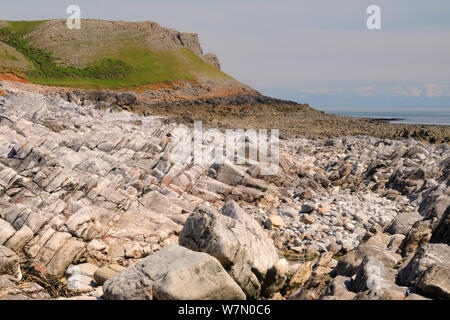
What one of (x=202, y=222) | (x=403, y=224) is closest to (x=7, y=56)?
(x=202, y=222)

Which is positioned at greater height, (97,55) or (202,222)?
(97,55)

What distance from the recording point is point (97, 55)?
10719cm

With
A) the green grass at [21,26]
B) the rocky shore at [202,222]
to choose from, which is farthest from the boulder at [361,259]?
the green grass at [21,26]

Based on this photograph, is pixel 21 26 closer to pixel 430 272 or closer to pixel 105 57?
pixel 105 57

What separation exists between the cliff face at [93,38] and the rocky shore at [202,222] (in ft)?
273

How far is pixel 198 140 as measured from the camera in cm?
2508

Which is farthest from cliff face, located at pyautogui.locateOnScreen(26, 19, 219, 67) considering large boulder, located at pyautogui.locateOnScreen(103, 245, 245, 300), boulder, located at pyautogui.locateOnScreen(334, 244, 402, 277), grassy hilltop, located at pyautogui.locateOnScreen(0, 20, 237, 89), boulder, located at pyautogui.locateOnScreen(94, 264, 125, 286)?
boulder, located at pyautogui.locateOnScreen(334, 244, 402, 277)

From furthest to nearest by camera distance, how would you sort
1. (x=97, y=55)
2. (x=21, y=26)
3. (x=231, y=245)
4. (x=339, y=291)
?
(x=21, y=26) → (x=97, y=55) → (x=231, y=245) → (x=339, y=291)

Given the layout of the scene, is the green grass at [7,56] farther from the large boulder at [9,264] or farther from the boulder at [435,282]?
the boulder at [435,282]

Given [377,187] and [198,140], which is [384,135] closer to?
[377,187]

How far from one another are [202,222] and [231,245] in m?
1.02

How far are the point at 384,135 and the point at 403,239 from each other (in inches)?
1600

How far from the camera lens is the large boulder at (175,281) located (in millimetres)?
8297
